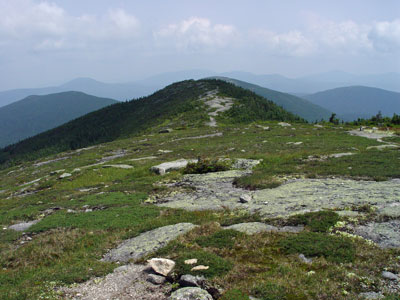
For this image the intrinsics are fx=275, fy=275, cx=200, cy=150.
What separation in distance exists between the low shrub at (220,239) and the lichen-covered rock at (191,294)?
282 cm

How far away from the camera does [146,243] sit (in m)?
10.8

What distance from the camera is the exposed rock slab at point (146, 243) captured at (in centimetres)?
1024

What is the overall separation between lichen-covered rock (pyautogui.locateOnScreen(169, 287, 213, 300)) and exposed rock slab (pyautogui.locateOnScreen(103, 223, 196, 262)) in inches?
137

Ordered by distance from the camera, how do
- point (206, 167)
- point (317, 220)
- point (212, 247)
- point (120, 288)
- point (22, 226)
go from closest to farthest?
point (120, 288) → point (212, 247) → point (317, 220) → point (22, 226) → point (206, 167)

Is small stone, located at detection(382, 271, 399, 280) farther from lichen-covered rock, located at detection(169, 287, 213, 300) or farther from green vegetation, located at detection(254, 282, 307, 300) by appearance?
lichen-covered rock, located at detection(169, 287, 213, 300)

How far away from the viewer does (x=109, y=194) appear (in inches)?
778

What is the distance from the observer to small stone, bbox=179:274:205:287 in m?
7.18

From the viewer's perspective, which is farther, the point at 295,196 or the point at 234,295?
the point at 295,196

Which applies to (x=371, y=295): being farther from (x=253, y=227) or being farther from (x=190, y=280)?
(x=253, y=227)

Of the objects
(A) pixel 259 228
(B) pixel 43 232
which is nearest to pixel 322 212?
(A) pixel 259 228

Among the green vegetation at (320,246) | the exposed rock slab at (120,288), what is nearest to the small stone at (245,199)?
the green vegetation at (320,246)

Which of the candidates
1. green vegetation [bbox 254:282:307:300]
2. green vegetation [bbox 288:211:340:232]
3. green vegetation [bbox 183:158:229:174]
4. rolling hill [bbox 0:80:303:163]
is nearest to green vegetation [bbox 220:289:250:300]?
green vegetation [bbox 254:282:307:300]

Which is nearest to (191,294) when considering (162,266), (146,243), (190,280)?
(190,280)

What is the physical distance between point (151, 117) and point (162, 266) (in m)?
108
